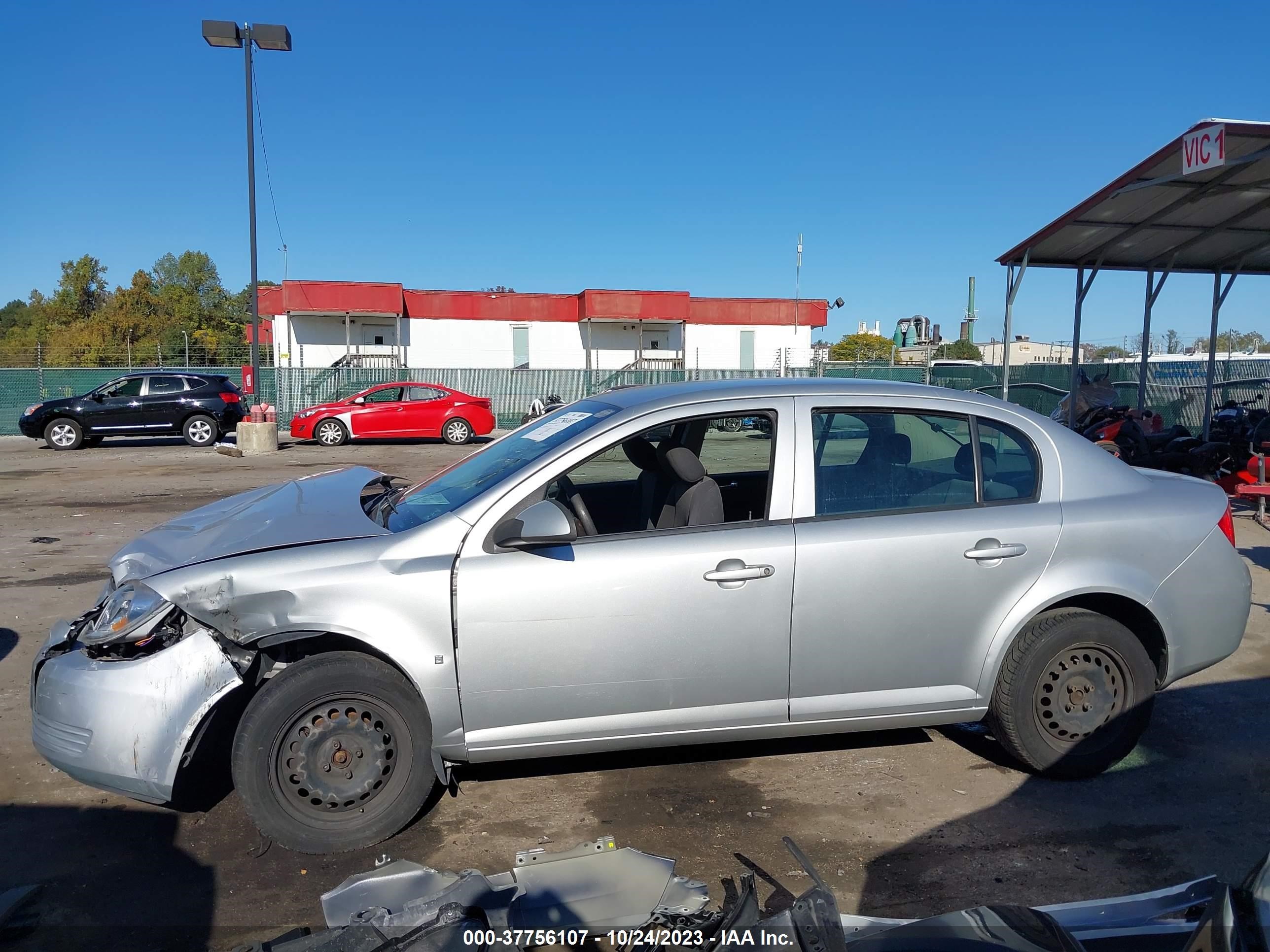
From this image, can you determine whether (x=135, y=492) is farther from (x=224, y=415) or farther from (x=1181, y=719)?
(x=1181, y=719)

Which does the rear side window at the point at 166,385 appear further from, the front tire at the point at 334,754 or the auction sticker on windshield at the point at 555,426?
the front tire at the point at 334,754

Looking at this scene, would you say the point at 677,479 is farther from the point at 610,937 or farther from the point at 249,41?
the point at 249,41

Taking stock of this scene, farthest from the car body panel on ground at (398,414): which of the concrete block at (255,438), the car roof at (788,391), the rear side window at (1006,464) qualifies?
the rear side window at (1006,464)

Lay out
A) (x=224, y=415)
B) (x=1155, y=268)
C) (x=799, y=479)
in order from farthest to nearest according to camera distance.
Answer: (x=224, y=415) → (x=1155, y=268) → (x=799, y=479)

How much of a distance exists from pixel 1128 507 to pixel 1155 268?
13551mm

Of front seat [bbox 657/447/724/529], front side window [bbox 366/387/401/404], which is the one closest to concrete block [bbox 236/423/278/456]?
front side window [bbox 366/387/401/404]

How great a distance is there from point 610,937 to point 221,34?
2268 cm

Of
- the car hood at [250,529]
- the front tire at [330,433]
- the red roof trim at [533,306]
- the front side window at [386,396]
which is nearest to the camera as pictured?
the car hood at [250,529]

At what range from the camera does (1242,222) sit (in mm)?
13125

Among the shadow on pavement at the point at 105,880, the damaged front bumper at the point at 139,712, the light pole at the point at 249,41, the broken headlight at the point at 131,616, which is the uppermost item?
the light pole at the point at 249,41

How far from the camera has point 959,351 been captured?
2707 inches

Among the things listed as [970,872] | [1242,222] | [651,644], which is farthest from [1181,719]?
[1242,222]

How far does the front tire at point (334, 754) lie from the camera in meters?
3.35

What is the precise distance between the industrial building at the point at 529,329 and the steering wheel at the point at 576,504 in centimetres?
3022
